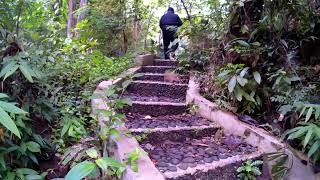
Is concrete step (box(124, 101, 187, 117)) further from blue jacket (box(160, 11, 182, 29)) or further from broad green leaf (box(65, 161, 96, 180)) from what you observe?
blue jacket (box(160, 11, 182, 29))

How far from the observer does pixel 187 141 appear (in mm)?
2820

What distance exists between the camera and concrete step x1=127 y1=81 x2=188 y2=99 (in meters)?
4.36

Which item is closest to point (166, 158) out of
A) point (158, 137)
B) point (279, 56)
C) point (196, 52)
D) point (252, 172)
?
point (158, 137)

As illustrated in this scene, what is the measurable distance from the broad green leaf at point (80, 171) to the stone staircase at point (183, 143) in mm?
691

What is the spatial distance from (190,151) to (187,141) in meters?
0.28

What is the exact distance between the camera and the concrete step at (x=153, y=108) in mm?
3424

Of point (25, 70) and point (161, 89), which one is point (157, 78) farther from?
point (25, 70)

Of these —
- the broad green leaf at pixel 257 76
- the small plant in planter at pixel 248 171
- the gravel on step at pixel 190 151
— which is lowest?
the small plant in planter at pixel 248 171

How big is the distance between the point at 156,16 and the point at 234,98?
8664 millimetres

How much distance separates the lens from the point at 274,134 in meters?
2.62

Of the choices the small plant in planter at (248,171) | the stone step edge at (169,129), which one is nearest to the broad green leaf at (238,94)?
the stone step edge at (169,129)

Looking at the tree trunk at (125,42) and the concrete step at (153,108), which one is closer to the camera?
the concrete step at (153,108)

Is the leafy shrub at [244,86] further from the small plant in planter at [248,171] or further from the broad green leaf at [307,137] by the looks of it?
the broad green leaf at [307,137]

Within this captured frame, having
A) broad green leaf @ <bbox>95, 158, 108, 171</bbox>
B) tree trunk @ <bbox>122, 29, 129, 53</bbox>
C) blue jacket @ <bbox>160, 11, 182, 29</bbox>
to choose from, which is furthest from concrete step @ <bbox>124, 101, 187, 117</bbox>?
blue jacket @ <bbox>160, 11, 182, 29</bbox>
